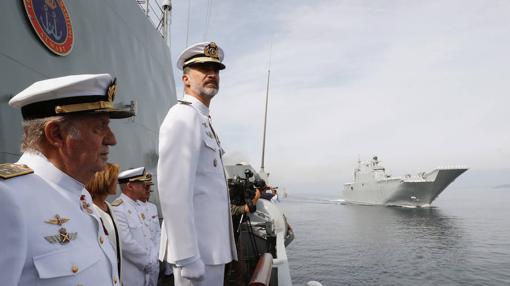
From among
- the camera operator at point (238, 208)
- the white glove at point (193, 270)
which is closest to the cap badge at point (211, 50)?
the white glove at point (193, 270)

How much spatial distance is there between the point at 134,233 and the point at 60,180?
2397 mm

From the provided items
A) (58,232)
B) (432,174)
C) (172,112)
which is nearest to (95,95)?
(58,232)

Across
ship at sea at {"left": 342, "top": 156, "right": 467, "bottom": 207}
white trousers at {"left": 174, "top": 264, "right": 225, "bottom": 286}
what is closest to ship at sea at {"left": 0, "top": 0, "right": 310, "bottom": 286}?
white trousers at {"left": 174, "top": 264, "right": 225, "bottom": 286}

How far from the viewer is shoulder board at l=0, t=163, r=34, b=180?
3.00 feet

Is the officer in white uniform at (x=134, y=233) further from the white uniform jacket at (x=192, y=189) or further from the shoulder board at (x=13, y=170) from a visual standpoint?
the shoulder board at (x=13, y=170)

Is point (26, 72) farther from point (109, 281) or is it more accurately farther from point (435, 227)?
point (435, 227)

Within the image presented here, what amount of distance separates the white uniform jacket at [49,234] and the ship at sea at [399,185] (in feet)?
147

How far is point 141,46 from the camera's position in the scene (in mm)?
5406

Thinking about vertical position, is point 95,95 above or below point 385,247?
above

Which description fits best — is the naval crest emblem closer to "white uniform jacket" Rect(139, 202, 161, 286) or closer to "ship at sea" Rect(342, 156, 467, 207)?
"white uniform jacket" Rect(139, 202, 161, 286)

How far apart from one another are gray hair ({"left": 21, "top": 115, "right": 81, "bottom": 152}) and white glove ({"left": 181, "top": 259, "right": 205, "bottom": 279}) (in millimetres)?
883

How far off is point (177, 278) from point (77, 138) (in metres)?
0.99

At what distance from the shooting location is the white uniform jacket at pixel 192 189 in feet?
5.49

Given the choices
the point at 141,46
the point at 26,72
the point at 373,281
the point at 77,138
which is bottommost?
the point at 373,281
